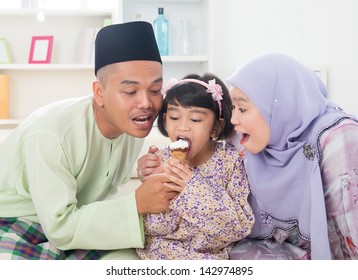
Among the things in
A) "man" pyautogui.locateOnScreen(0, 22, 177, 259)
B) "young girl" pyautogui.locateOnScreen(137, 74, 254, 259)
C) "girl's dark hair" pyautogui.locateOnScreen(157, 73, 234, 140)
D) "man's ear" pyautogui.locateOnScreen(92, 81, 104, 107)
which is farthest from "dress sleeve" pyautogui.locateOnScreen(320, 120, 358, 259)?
"man's ear" pyautogui.locateOnScreen(92, 81, 104, 107)

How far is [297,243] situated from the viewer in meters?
1.75

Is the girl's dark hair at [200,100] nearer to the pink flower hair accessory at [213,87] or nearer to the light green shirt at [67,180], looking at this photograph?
the pink flower hair accessory at [213,87]

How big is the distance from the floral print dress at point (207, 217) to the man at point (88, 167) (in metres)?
0.06

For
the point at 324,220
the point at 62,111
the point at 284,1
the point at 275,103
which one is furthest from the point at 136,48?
the point at 284,1

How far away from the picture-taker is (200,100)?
1716mm

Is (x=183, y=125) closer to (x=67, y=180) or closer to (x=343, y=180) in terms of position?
(x=67, y=180)

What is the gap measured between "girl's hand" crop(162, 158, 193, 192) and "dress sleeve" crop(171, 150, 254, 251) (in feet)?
0.07

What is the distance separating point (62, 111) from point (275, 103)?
678 mm

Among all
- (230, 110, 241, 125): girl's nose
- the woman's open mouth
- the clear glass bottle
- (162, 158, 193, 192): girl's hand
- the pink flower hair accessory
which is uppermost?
the clear glass bottle


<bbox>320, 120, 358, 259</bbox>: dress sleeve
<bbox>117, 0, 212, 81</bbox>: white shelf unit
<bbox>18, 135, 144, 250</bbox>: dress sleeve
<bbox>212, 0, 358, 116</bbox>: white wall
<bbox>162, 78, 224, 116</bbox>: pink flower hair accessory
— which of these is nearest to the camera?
<bbox>320, 120, 358, 259</bbox>: dress sleeve

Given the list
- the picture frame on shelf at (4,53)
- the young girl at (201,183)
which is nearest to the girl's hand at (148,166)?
the young girl at (201,183)

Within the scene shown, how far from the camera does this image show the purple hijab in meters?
1.62

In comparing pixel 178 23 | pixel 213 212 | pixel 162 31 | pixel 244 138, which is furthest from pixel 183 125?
pixel 178 23

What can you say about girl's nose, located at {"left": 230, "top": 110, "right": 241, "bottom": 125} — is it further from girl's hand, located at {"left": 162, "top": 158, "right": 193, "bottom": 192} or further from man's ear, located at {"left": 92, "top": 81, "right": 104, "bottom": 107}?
man's ear, located at {"left": 92, "top": 81, "right": 104, "bottom": 107}
